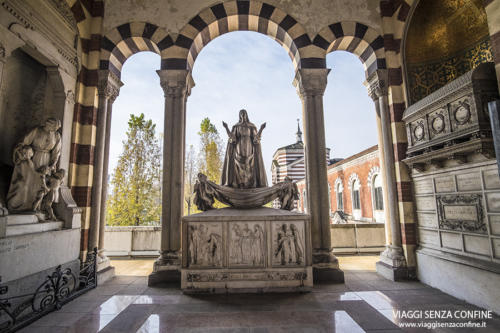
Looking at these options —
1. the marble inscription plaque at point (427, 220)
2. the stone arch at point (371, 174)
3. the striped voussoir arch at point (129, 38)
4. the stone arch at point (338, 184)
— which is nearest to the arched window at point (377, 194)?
the stone arch at point (371, 174)

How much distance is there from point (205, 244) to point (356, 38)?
616cm

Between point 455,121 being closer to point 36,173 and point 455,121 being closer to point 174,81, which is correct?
point 174,81

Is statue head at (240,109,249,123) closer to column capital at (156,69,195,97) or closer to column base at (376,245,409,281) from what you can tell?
column capital at (156,69,195,97)

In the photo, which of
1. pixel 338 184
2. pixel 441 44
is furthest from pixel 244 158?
pixel 338 184

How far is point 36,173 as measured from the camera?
4203mm

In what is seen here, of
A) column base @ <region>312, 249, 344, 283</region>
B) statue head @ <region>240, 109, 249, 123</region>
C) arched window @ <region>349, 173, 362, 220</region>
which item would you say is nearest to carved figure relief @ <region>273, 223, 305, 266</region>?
column base @ <region>312, 249, 344, 283</region>

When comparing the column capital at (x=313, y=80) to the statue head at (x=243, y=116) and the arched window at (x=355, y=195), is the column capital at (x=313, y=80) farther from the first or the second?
the arched window at (x=355, y=195)

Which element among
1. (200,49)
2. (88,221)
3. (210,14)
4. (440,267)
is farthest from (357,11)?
(88,221)

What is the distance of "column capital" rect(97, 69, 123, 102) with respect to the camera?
5.87m

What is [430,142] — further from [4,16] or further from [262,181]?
[4,16]

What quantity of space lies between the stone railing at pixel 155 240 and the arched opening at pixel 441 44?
3.98m

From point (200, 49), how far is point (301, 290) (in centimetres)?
630

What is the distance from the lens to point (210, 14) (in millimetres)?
6188

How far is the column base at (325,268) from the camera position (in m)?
5.01
